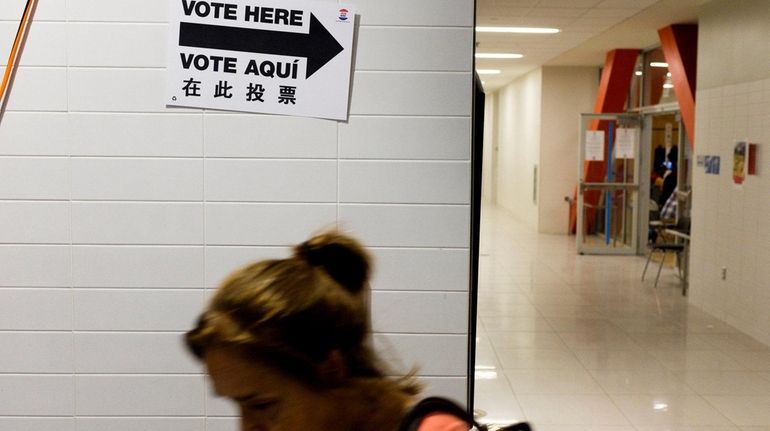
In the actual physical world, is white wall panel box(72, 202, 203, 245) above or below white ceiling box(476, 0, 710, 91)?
below

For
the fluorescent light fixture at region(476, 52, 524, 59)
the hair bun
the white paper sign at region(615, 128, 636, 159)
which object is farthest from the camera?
the fluorescent light fixture at region(476, 52, 524, 59)

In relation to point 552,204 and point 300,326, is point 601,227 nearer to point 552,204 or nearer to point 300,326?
point 552,204

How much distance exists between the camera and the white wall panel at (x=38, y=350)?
3.23m

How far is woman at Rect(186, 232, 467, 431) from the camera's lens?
97cm

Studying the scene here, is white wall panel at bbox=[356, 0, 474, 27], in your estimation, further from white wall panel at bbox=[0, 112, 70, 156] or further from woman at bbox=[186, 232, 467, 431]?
woman at bbox=[186, 232, 467, 431]

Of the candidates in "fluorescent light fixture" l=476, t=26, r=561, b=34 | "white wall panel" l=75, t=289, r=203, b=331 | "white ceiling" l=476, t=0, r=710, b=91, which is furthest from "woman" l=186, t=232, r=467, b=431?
"fluorescent light fixture" l=476, t=26, r=561, b=34

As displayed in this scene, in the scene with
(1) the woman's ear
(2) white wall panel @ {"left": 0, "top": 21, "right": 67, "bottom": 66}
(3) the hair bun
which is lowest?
(1) the woman's ear

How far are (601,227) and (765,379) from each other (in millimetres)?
8281

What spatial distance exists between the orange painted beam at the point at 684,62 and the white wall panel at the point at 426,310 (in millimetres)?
6946

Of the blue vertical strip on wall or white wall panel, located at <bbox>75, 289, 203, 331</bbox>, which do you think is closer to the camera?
white wall panel, located at <bbox>75, 289, 203, 331</bbox>

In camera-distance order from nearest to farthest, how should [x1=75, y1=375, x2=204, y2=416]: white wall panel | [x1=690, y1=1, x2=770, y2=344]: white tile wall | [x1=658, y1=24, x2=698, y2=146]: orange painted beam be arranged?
1. [x1=75, y1=375, x2=204, y2=416]: white wall panel
2. [x1=690, y1=1, x2=770, y2=344]: white tile wall
3. [x1=658, y1=24, x2=698, y2=146]: orange painted beam

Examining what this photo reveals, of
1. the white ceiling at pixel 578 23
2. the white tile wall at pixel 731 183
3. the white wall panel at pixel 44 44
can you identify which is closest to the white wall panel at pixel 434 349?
the white wall panel at pixel 44 44

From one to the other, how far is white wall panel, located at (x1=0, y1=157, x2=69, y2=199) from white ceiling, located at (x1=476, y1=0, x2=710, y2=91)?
A: 5.99 meters

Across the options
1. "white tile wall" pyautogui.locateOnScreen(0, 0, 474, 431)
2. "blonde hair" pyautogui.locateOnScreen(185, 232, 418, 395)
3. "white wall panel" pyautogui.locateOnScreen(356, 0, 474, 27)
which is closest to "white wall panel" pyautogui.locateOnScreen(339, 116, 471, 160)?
"white tile wall" pyautogui.locateOnScreen(0, 0, 474, 431)
